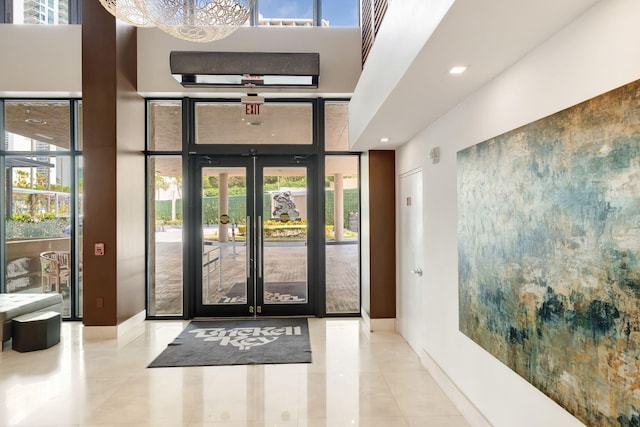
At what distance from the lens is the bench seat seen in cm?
459

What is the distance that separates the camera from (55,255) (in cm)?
587

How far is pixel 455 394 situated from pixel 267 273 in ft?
11.6

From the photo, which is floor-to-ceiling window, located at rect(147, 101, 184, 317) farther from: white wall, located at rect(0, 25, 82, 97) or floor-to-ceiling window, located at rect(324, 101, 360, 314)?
floor-to-ceiling window, located at rect(324, 101, 360, 314)

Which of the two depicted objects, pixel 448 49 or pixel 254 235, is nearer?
pixel 448 49

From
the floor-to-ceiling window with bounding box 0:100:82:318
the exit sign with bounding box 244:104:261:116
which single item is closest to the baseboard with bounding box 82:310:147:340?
the floor-to-ceiling window with bounding box 0:100:82:318

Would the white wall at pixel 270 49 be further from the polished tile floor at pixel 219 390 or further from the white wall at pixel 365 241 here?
the polished tile floor at pixel 219 390

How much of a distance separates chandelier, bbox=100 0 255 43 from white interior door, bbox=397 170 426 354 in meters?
2.49

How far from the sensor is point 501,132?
8.27ft

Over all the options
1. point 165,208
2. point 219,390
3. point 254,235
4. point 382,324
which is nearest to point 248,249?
point 254,235

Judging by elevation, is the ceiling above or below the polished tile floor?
above

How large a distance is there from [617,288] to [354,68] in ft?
16.2

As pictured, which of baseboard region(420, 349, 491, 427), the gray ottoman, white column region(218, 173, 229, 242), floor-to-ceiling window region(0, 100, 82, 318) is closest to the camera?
baseboard region(420, 349, 491, 427)

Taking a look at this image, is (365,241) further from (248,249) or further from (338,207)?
(248,249)

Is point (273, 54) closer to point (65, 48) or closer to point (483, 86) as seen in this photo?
point (65, 48)
